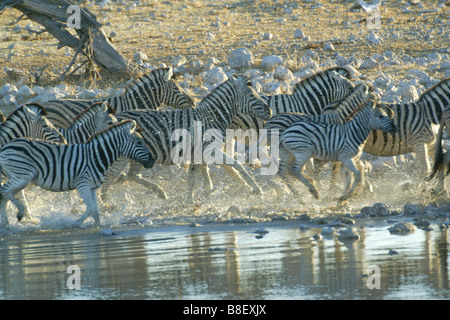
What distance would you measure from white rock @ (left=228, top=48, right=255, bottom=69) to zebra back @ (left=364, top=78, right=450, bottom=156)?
597 centimetres

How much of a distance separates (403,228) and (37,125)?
536 centimetres

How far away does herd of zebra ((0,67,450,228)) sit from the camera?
1139 centimetres

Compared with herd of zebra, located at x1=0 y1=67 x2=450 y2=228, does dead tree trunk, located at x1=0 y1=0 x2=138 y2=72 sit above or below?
above

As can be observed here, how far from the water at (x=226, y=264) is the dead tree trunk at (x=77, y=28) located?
317 inches

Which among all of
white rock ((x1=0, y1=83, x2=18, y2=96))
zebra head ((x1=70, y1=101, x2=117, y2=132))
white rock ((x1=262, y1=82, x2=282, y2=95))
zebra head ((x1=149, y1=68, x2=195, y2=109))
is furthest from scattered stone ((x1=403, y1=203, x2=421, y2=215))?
white rock ((x1=0, y1=83, x2=18, y2=96))

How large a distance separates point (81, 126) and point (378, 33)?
10707mm

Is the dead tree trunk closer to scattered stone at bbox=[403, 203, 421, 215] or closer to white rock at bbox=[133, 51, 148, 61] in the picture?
white rock at bbox=[133, 51, 148, 61]

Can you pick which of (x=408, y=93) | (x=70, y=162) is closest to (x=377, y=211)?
(x=70, y=162)

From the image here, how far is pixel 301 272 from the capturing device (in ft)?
25.7

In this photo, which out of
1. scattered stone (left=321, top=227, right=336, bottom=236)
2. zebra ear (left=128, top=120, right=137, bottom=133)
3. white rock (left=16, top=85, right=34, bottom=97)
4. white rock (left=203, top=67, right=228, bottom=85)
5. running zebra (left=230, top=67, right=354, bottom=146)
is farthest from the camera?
white rock (left=203, top=67, right=228, bottom=85)

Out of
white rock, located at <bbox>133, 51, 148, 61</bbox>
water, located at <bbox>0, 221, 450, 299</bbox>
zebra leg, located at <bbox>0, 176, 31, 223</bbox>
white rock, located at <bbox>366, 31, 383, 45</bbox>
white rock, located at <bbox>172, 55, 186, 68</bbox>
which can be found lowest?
water, located at <bbox>0, 221, 450, 299</bbox>
